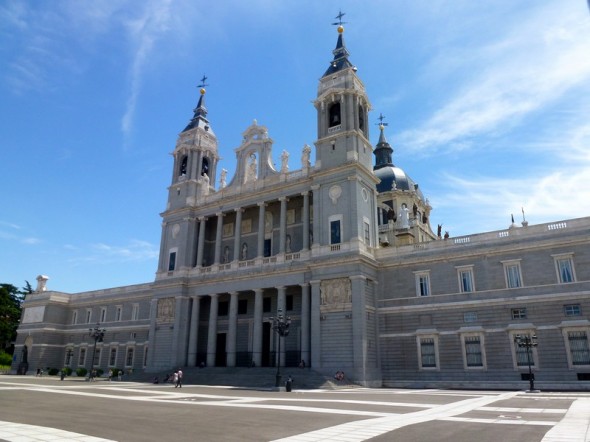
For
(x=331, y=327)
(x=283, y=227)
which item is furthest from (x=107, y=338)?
(x=331, y=327)

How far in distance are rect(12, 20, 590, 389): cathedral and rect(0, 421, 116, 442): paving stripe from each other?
19296mm

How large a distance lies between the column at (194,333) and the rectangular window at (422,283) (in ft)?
76.7

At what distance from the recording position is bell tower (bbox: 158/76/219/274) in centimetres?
5147

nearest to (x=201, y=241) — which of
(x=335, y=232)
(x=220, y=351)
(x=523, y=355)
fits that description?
(x=220, y=351)

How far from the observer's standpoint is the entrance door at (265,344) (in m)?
43.6

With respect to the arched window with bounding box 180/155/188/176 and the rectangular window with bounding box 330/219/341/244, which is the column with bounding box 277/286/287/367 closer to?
the rectangular window with bounding box 330/219/341/244

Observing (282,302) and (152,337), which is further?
(152,337)

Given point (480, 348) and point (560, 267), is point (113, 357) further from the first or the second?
point (560, 267)

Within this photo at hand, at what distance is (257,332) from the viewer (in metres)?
42.2

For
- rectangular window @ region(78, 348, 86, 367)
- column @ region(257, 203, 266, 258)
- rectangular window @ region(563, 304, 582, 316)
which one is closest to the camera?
rectangular window @ region(563, 304, 582, 316)

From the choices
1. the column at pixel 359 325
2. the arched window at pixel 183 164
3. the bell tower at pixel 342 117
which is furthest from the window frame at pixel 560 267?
the arched window at pixel 183 164

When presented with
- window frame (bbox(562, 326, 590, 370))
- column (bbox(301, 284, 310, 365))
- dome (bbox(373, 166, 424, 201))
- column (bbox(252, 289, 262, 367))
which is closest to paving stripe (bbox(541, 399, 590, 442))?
window frame (bbox(562, 326, 590, 370))

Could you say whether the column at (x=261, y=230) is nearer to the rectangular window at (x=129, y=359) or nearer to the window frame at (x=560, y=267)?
the rectangular window at (x=129, y=359)

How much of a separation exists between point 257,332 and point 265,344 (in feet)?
10.6
